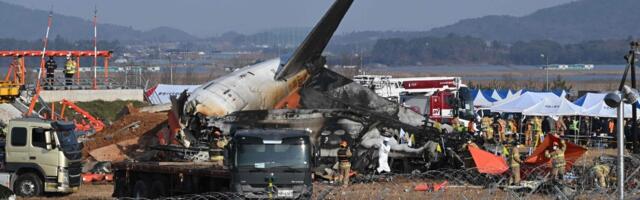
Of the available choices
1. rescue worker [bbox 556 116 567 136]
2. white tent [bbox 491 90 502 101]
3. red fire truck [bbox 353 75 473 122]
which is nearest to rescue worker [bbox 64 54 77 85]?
red fire truck [bbox 353 75 473 122]

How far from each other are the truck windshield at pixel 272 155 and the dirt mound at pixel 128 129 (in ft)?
39.9

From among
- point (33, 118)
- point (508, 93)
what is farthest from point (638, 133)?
point (508, 93)

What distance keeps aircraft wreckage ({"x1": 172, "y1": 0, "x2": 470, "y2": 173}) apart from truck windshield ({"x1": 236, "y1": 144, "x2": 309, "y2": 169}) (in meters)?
4.07

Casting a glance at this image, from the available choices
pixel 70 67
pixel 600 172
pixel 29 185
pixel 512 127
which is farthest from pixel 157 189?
pixel 70 67

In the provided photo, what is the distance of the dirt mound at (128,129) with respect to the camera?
36.8m

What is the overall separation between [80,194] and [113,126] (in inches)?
355

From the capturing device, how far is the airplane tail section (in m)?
35.8

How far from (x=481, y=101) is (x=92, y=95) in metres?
21.5

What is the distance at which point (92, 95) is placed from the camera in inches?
2280

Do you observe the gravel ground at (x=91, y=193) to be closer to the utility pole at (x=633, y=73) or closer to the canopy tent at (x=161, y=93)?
the utility pole at (x=633, y=73)

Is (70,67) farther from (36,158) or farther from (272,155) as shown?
(272,155)

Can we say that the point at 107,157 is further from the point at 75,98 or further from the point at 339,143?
the point at 75,98

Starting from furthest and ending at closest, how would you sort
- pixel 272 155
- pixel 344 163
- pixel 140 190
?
pixel 344 163 < pixel 140 190 < pixel 272 155

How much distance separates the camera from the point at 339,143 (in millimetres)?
31344
